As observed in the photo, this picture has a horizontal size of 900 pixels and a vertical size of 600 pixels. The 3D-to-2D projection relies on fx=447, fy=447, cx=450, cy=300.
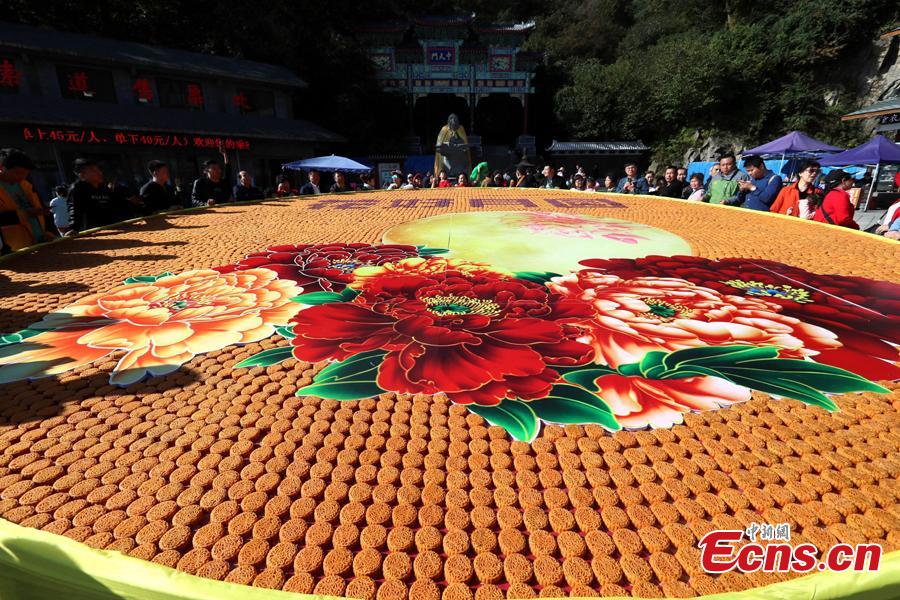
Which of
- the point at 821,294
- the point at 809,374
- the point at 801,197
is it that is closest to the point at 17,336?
the point at 809,374

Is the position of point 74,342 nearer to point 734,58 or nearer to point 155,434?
point 155,434

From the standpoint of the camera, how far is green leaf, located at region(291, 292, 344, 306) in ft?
5.69

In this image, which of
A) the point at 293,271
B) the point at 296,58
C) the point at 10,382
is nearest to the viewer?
the point at 10,382

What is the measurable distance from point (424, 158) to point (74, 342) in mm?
17581

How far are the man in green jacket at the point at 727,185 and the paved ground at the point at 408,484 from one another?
11.8 feet

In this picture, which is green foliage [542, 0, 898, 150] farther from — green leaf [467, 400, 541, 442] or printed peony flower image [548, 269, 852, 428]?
green leaf [467, 400, 541, 442]

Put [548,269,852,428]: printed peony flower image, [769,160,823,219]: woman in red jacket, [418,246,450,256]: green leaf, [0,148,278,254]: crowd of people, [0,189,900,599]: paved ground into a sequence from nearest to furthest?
[0,189,900,599]: paved ground
[548,269,852,428]: printed peony flower image
[418,246,450,256]: green leaf
[0,148,278,254]: crowd of people
[769,160,823,219]: woman in red jacket

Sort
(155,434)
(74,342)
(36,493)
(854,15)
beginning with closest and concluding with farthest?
1. (36,493)
2. (155,434)
3. (74,342)
4. (854,15)

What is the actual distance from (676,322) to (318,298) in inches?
52.2

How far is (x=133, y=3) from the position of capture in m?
13.4

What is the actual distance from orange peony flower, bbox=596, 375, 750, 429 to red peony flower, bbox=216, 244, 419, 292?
3.86 ft

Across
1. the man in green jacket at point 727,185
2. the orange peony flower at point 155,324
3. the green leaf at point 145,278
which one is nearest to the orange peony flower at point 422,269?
the orange peony flower at point 155,324

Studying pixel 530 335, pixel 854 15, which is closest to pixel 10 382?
pixel 530 335

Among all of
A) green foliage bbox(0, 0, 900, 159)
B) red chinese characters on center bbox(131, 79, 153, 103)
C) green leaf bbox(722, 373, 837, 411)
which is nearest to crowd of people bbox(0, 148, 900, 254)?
green leaf bbox(722, 373, 837, 411)
